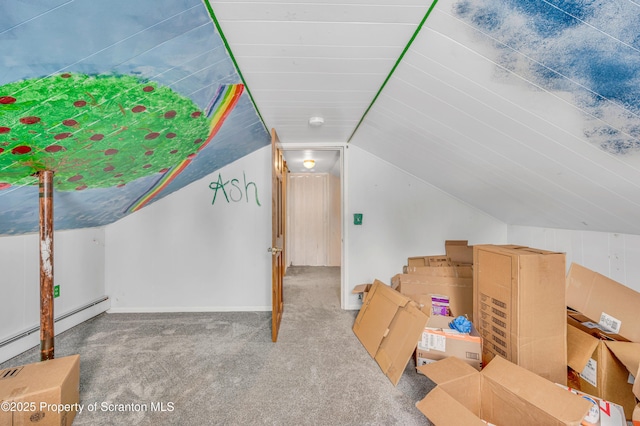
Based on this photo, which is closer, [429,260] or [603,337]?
[603,337]

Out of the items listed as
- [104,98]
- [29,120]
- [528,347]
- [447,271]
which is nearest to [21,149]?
[29,120]

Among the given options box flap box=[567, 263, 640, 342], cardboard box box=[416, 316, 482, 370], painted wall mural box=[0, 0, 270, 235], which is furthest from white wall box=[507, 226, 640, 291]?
painted wall mural box=[0, 0, 270, 235]

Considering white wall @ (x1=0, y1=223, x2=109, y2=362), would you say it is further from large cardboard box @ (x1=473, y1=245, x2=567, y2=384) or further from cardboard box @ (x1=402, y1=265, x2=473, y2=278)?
large cardboard box @ (x1=473, y1=245, x2=567, y2=384)

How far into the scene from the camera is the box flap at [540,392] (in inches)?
42.9

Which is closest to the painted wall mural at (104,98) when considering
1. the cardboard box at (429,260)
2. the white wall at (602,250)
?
the cardboard box at (429,260)

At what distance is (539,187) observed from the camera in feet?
5.88

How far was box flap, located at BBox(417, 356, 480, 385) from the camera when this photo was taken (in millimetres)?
1353

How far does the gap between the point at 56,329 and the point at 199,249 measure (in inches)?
56.1

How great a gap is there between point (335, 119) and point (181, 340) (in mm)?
2505

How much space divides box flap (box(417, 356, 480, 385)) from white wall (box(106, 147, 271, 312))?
83.9 inches

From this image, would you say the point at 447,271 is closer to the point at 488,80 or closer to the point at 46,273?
the point at 488,80

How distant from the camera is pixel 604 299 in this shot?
5.34 ft

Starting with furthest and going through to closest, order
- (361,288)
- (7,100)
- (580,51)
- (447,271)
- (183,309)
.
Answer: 1. (183,309)
2. (361,288)
3. (447,271)
4. (7,100)
5. (580,51)

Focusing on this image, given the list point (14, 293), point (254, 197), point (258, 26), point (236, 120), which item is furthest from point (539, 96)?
point (14, 293)
